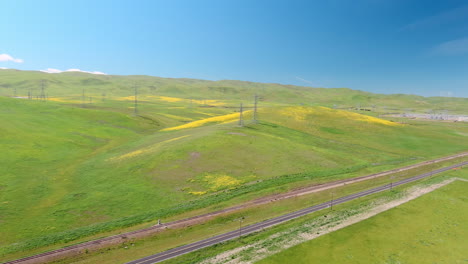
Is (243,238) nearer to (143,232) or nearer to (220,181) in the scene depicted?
(143,232)

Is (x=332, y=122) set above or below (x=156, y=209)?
above

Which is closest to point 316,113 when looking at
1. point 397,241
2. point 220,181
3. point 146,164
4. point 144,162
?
point 220,181

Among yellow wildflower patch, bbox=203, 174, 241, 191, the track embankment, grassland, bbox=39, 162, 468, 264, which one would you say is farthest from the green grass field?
yellow wildflower patch, bbox=203, 174, 241, 191

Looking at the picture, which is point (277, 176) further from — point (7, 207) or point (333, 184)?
point (7, 207)

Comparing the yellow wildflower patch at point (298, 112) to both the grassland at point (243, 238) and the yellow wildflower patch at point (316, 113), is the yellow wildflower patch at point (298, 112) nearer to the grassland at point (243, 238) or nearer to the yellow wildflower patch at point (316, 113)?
the yellow wildflower patch at point (316, 113)

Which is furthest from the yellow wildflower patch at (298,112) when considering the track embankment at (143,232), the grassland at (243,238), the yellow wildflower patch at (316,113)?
the grassland at (243,238)

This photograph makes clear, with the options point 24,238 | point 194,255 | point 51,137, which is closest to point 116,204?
point 24,238

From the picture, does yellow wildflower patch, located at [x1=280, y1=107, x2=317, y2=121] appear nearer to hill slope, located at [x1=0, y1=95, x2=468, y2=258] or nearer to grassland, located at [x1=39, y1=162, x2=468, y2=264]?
hill slope, located at [x1=0, y1=95, x2=468, y2=258]
